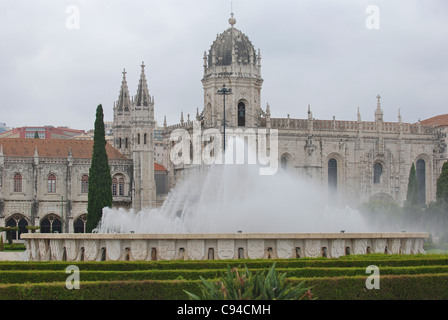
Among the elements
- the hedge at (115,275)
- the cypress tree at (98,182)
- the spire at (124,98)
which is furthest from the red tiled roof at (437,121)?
the hedge at (115,275)

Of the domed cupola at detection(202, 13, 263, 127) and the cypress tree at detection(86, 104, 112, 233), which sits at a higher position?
the domed cupola at detection(202, 13, 263, 127)

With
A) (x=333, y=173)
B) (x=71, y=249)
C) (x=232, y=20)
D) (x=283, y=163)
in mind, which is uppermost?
(x=232, y=20)

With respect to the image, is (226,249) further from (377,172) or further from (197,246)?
(377,172)

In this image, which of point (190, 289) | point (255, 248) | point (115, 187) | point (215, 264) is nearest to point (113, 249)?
point (255, 248)

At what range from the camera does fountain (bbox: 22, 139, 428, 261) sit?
29.1 meters

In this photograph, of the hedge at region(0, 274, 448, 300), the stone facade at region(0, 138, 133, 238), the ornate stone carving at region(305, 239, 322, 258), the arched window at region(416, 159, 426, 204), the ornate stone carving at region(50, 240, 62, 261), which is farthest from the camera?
the arched window at region(416, 159, 426, 204)

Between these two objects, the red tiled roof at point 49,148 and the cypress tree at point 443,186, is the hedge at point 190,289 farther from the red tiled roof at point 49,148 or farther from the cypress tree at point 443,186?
the red tiled roof at point 49,148

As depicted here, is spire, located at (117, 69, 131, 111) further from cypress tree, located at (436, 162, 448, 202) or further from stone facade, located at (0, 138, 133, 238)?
cypress tree, located at (436, 162, 448, 202)

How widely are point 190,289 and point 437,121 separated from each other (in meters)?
57.4

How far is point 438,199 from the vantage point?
59406 millimetres

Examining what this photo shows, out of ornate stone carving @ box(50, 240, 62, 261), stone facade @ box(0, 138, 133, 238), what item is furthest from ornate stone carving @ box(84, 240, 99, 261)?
stone facade @ box(0, 138, 133, 238)

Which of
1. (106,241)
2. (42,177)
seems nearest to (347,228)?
(106,241)

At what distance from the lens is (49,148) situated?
213ft

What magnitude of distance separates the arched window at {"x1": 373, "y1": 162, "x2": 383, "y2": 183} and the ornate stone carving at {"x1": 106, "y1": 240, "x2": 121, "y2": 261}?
1775 inches
